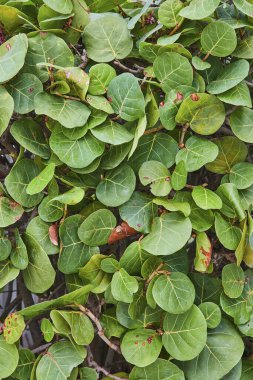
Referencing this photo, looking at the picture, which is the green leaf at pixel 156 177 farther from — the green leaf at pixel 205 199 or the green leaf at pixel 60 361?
the green leaf at pixel 60 361

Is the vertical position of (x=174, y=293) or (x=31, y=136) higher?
(x=31, y=136)

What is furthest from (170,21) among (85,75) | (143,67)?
(85,75)

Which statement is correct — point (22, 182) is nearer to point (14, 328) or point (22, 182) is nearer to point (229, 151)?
point (14, 328)

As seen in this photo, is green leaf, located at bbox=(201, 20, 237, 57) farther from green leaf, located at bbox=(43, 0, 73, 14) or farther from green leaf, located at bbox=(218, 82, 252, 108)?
green leaf, located at bbox=(43, 0, 73, 14)

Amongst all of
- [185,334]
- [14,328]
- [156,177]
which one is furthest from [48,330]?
[156,177]

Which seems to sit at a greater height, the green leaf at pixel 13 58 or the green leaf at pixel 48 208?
the green leaf at pixel 13 58

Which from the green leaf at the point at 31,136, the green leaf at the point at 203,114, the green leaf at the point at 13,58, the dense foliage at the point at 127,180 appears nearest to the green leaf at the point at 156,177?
the dense foliage at the point at 127,180
